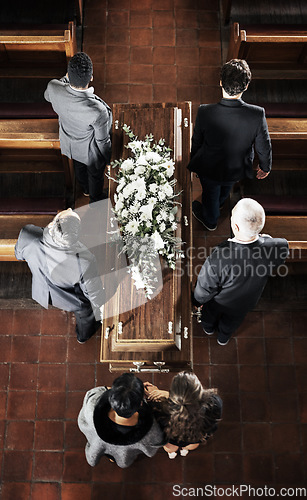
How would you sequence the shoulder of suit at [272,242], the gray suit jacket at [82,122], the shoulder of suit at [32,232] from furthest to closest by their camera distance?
1. the gray suit jacket at [82,122]
2. the shoulder of suit at [32,232]
3. the shoulder of suit at [272,242]

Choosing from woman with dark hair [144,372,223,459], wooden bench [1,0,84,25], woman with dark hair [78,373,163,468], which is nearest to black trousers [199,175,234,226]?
woman with dark hair [144,372,223,459]

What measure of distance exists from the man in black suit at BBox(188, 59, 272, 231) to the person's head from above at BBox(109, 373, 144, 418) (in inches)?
71.8

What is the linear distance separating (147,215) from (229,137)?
0.85m

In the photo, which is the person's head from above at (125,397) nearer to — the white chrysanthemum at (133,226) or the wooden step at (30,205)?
the white chrysanthemum at (133,226)

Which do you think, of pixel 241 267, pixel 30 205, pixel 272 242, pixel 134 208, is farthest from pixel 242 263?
pixel 30 205

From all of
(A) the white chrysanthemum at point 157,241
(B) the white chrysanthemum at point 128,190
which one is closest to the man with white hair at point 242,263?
(A) the white chrysanthemum at point 157,241

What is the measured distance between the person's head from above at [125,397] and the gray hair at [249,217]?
1.10 meters

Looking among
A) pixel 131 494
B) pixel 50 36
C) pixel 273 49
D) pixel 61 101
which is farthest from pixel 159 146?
pixel 131 494

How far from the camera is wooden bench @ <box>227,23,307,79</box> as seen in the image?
13.7 ft

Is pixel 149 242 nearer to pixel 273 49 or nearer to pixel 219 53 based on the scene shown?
pixel 273 49

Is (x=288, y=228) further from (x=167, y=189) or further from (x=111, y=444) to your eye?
(x=111, y=444)

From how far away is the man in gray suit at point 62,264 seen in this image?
2.87m

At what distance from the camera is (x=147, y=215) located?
3.17 m

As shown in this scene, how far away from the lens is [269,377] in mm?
3945
